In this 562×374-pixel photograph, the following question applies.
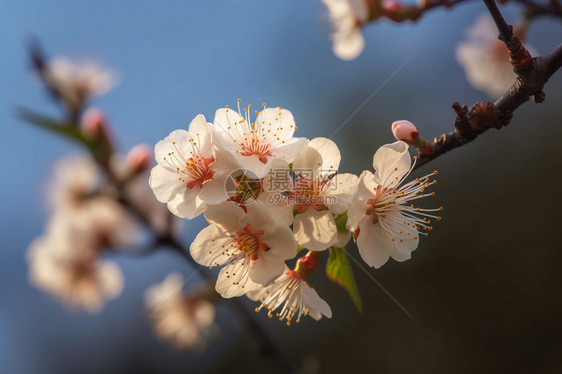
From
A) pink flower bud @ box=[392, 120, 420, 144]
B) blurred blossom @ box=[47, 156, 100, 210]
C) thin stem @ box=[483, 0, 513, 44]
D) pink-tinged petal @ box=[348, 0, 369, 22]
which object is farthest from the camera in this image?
blurred blossom @ box=[47, 156, 100, 210]

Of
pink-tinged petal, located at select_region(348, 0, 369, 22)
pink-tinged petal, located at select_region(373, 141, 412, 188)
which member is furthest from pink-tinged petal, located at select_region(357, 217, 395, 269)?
pink-tinged petal, located at select_region(348, 0, 369, 22)

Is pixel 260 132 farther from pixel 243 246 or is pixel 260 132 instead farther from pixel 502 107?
pixel 502 107

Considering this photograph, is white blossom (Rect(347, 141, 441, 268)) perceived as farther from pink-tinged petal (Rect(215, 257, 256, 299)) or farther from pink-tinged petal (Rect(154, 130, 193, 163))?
pink-tinged petal (Rect(154, 130, 193, 163))

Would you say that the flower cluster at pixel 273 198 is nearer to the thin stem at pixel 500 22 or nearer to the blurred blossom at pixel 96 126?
the thin stem at pixel 500 22

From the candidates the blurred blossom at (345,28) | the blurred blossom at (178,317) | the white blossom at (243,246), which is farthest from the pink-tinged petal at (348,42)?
the blurred blossom at (178,317)

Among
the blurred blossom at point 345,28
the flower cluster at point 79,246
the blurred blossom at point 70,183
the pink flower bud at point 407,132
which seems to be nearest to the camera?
the pink flower bud at point 407,132

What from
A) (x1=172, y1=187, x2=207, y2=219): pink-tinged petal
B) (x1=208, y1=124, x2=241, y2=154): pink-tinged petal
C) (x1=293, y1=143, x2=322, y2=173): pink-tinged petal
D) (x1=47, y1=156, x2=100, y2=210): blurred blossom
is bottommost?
(x1=293, y1=143, x2=322, y2=173): pink-tinged petal

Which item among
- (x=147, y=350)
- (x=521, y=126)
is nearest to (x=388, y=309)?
(x=521, y=126)
